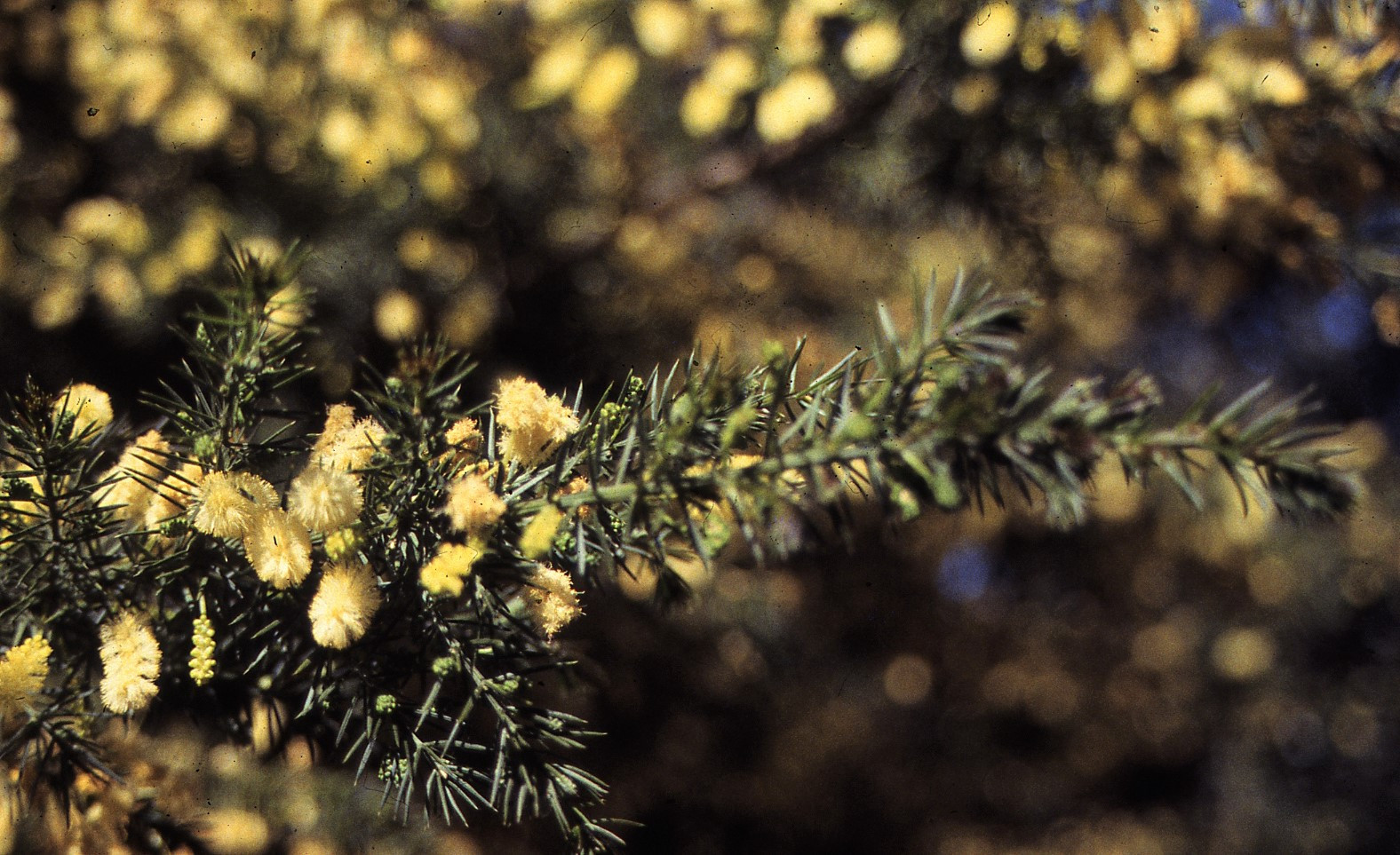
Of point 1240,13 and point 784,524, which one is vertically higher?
point 1240,13

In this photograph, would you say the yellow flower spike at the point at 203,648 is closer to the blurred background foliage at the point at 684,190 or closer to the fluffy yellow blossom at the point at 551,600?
the fluffy yellow blossom at the point at 551,600

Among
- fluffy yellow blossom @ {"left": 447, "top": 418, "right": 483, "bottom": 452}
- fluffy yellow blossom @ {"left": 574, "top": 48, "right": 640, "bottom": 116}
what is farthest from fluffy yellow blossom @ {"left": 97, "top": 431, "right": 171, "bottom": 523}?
fluffy yellow blossom @ {"left": 574, "top": 48, "right": 640, "bottom": 116}

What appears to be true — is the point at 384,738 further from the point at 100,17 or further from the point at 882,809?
the point at 882,809

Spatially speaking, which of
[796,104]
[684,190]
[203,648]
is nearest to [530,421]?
[203,648]

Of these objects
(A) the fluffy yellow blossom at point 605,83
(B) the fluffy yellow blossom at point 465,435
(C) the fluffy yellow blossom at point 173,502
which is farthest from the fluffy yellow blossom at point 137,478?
(A) the fluffy yellow blossom at point 605,83

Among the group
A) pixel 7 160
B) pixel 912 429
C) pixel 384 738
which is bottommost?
pixel 384 738

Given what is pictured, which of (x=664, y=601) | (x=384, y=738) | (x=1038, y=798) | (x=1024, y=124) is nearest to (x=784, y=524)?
(x=664, y=601)
